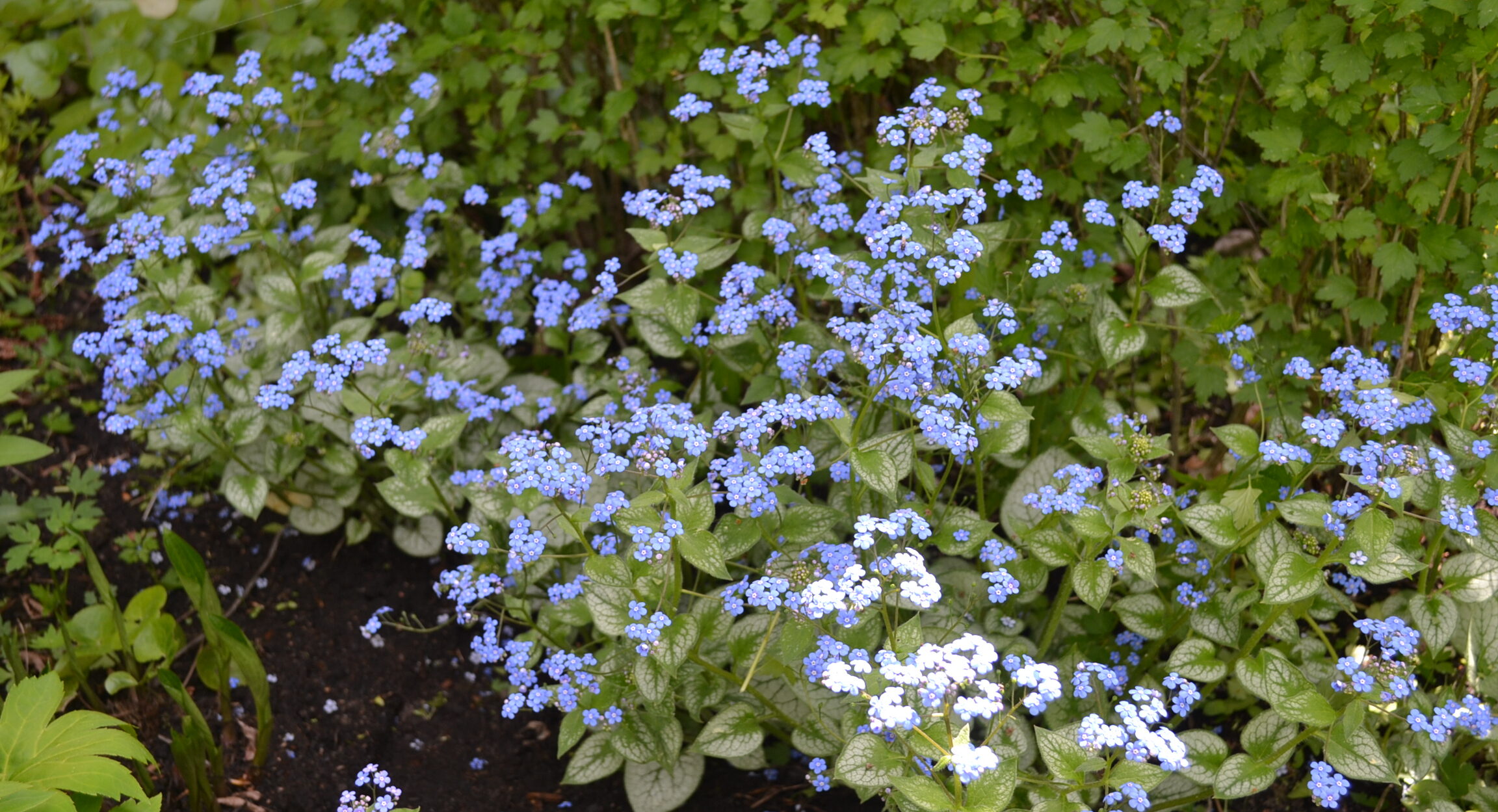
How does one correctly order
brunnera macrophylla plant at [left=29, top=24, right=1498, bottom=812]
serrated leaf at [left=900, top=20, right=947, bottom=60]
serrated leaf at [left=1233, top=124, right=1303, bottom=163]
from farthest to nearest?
serrated leaf at [left=900, top=20, right=947, bottom=60]
serrated leaf at [left=1233, top=124, right=1303, bottom=163]
brunnera macrophylla plant at [left=29, top=24, right=1498, bottom=812]

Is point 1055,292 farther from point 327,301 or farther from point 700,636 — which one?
point 327,301

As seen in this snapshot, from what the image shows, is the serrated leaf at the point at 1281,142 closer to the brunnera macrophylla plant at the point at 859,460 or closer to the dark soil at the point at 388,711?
the brunnera macrophylla plant at the point at 859,460

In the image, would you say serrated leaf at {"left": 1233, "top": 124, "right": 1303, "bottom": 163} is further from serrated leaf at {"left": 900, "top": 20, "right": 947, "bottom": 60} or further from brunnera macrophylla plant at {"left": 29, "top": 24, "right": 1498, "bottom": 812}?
serrated leaf at {"left": 900, "top": 20, "right": 947, "bottom": 60}

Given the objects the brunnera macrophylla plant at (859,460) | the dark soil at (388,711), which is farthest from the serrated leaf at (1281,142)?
the dark soil at (388,711)

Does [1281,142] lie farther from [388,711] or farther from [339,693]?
[339,693]

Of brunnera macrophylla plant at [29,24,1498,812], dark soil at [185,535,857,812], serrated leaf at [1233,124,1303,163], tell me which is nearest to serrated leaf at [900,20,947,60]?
brunnera macrophylla plant at [29,24,1498,812]

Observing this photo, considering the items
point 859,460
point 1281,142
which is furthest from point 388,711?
point 1281,142

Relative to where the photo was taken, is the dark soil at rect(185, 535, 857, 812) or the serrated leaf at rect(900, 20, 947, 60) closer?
the dark soil at rect(185, 535, 857, 812)

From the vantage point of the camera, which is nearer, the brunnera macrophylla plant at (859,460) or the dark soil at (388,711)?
the brunnera macrophylla plant at (859,460)
